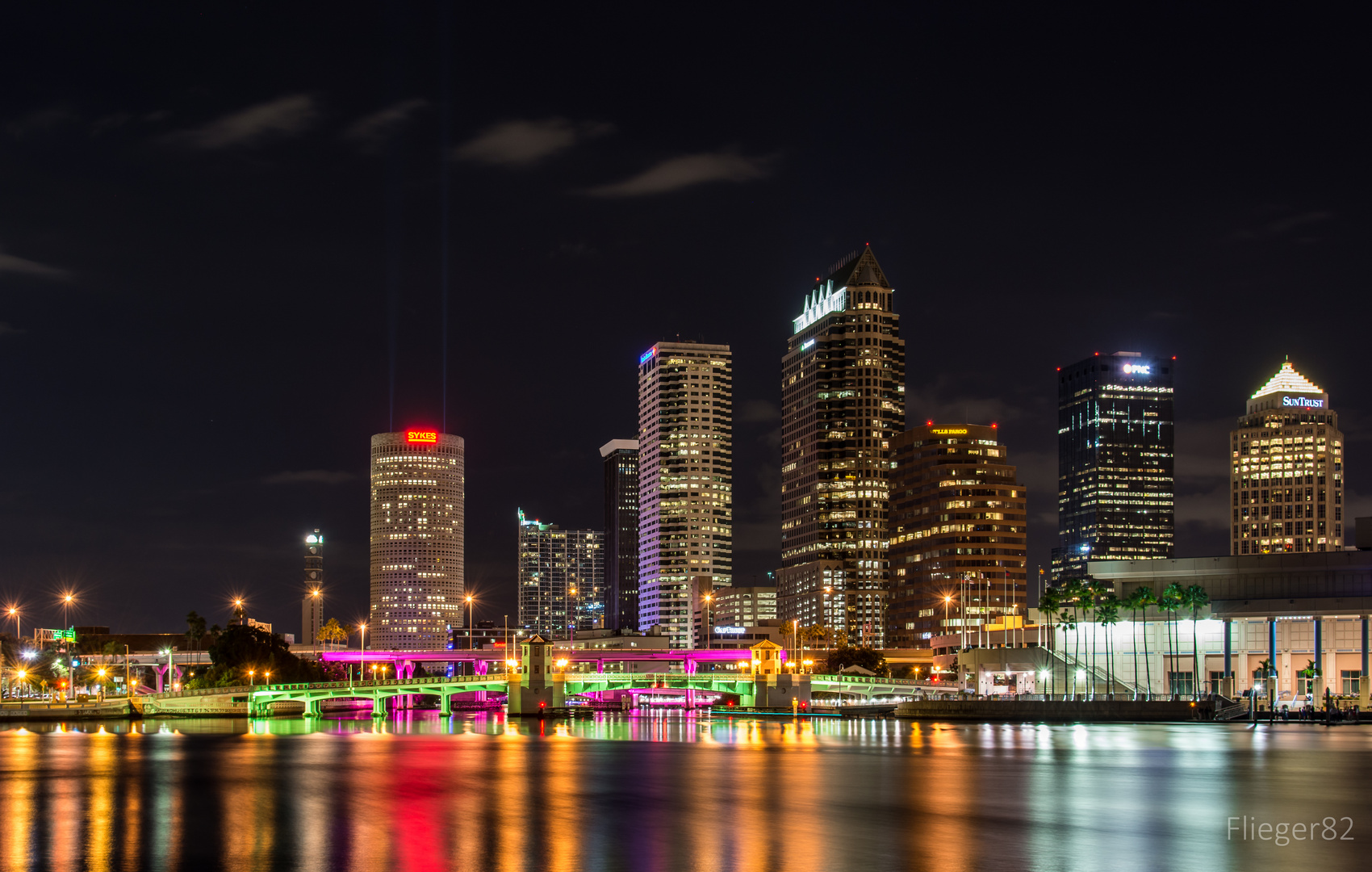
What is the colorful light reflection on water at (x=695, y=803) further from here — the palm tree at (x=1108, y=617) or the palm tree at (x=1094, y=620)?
the palm tree at (x=1094, y=620)

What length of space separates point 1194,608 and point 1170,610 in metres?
2.97

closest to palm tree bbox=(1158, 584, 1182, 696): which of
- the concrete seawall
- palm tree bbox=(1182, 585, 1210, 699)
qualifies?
palm tree bbox=(1182, 585, 1210, 699)

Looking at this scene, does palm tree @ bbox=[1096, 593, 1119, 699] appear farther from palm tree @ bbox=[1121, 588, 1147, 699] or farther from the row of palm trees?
palm tree @ bbox=[1121, 588, 1147, 699]

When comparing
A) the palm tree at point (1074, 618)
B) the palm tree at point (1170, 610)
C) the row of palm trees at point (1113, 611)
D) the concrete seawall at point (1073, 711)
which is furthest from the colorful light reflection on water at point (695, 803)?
the palm tree at point (1074, 618)

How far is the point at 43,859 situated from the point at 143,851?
11.8 ft

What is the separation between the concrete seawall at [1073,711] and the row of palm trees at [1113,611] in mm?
13967

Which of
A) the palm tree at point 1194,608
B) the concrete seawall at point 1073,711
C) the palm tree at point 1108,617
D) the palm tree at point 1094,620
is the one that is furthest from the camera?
the palm tree at point 1094,620

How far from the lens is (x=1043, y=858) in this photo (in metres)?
46.7

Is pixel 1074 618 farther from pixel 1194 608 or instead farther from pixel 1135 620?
pixel 1194 608

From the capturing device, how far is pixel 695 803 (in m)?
67.0

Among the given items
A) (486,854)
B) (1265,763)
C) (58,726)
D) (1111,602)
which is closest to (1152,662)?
(1111,602)

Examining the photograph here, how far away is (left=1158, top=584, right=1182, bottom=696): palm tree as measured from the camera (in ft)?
571

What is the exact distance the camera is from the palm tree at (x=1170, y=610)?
571 feet

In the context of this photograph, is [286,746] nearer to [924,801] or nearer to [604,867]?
[924,801]
